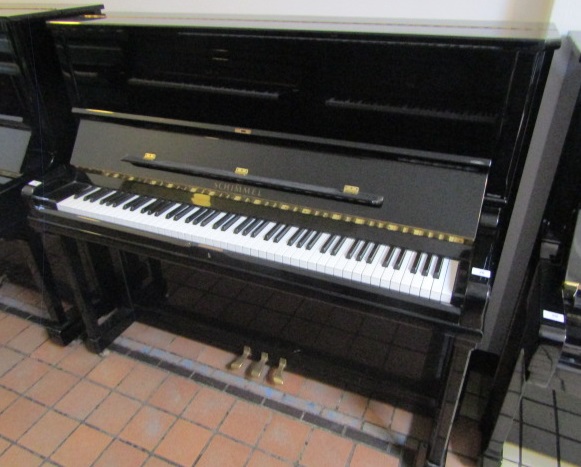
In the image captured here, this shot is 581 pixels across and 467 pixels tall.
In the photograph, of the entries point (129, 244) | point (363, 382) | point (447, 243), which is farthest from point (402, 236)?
point (129, 244)

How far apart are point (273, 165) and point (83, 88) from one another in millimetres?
793

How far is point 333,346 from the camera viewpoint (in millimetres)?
1731

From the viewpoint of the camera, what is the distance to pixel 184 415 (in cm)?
166

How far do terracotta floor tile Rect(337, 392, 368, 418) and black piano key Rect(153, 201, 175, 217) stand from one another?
100 centimetres

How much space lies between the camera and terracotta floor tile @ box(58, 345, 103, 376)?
1870mm

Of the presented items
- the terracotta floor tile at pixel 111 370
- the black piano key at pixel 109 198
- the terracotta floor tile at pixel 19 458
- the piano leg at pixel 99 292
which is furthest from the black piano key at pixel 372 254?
the terracotta floor tile at pixel 19 458

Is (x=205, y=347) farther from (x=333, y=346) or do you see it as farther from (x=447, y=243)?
(x=447, y=243)

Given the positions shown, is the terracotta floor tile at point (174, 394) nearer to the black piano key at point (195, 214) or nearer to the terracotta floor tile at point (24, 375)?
the terracotta floor tile at point (24, 375)

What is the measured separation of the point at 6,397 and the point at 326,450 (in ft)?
4.27

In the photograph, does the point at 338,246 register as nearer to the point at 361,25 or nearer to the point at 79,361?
the point at 361,25

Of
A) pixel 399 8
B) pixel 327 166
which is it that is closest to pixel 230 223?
pixel 327 166

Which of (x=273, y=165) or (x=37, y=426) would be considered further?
(x=37, y=426)

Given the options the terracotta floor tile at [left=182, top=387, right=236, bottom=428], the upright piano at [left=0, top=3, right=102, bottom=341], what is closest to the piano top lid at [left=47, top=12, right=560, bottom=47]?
the upright piano at [left=0, top=3, right=102, bottom=341]

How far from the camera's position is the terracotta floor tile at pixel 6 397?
67.8 inches
